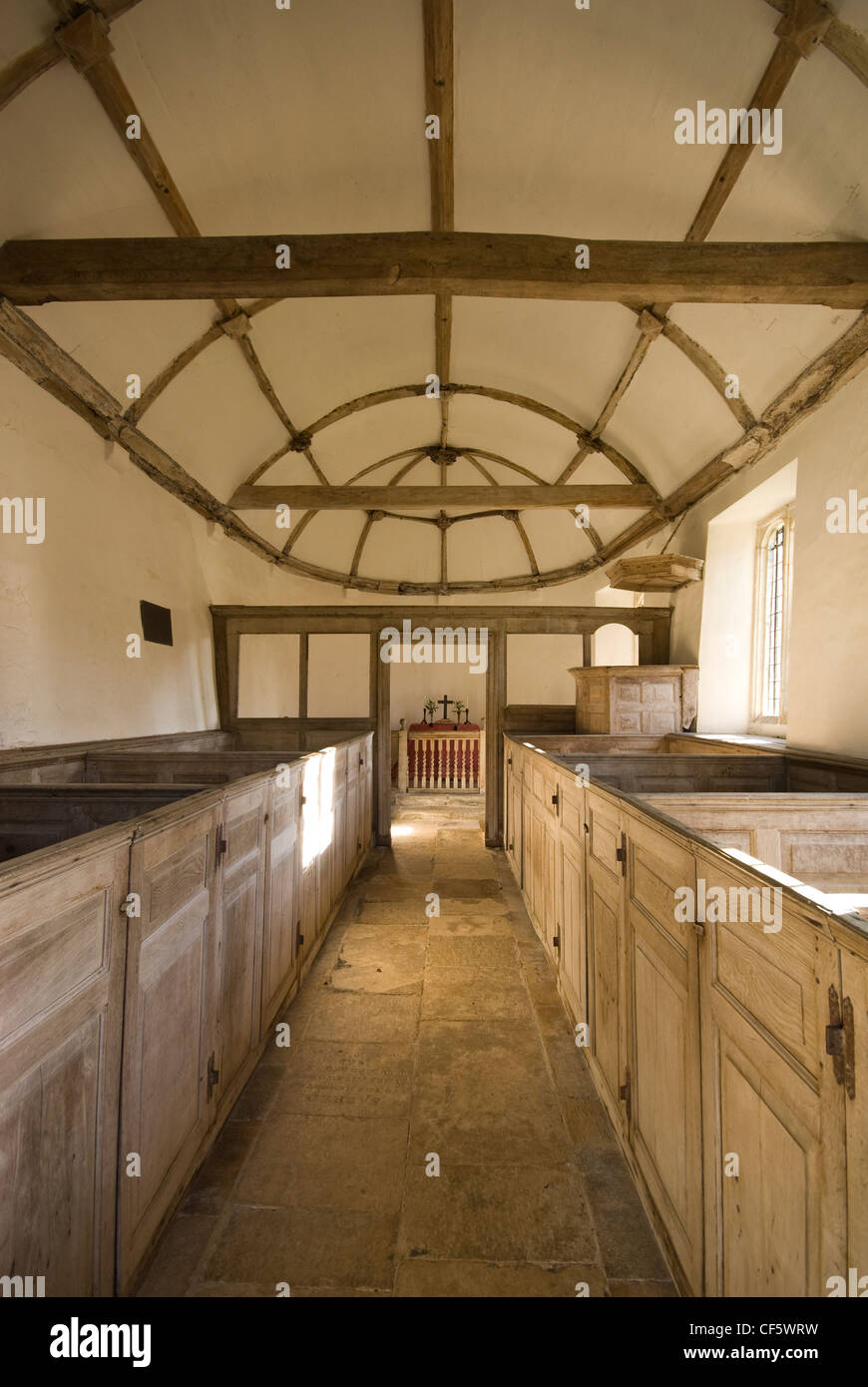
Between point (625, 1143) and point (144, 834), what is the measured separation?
70.8 inches

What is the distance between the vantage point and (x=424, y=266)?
320 centimetres

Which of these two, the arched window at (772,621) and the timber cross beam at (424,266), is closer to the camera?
the timber cross beam at (424,266)

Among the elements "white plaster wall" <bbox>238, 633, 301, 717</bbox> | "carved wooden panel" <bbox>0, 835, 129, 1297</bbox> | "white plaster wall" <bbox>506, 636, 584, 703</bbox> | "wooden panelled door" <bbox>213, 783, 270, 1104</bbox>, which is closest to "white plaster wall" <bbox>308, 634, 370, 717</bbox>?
"white plaster wall" <bbox>238, 633, 301, 717</bbox>

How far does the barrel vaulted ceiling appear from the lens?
2.96 m

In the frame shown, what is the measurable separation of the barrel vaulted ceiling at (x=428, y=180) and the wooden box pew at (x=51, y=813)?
2.81 meters

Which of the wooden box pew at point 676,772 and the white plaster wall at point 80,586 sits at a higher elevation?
the white plaster wall at point 80,586

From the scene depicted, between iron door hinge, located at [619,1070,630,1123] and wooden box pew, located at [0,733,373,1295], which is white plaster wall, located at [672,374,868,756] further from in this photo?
wooden box pew, located at [0,733,373,1295]

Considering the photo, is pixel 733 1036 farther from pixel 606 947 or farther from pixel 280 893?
pixel 280 893

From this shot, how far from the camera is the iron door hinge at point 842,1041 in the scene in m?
0.89

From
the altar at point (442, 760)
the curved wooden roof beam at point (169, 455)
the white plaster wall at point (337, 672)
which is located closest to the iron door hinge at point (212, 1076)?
the curved wooden roof beam at point (169, 455)

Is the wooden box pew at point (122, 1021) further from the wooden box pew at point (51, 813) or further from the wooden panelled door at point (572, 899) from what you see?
the wooden panelled door at point (572, 899)

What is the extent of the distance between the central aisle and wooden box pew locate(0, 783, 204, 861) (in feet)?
3.86
